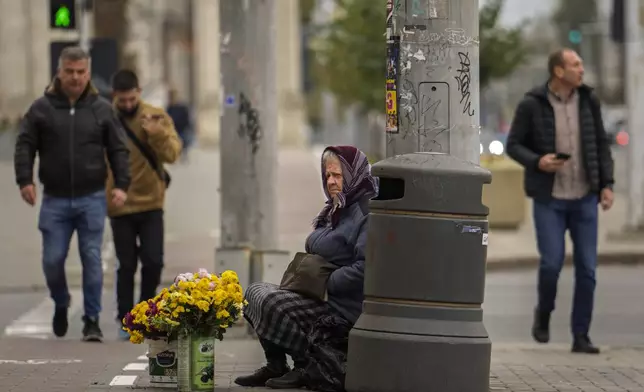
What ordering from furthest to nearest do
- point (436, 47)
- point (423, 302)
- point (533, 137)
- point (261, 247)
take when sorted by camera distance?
point (261, 247) → point (533, 137) → point (436, 47) → point (423, 302)

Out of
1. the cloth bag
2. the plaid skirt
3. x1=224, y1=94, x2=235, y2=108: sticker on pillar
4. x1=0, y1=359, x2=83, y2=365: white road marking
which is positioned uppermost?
x1=224, y1=94, x2=235, y2=108: sticker on pillar

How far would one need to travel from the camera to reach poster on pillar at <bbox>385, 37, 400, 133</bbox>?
8086 millimetres

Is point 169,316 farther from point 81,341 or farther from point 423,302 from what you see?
point 81,341

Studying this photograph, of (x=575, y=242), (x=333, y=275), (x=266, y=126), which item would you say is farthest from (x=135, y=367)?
(x=575, y=242)

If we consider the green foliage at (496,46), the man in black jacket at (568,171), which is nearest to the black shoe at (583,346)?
the man in black jacket at (568,171)

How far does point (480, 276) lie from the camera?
7.64m

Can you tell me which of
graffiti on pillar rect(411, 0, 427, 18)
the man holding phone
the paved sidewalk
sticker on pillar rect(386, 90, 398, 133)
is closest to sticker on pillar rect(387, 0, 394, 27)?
graffiti on pillar rect(411, 0, 427, 18)

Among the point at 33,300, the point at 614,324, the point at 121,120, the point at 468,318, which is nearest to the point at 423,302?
the point at 468,318

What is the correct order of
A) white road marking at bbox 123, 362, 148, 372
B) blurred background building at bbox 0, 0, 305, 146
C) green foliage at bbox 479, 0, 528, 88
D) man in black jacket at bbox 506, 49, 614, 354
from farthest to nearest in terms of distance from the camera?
1. blurred background building at bbox 0, 0, 305, 146
2. green foliage at bbox 479, 0, 528, 88
3. man in black jacket at bbox 506, 49, 614, 354
4. white road marking at bbox 123, 362, 148, 372

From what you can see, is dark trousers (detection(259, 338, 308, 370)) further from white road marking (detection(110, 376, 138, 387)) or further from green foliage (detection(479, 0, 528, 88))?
green foliage (detection(479, 0, 528, 88))

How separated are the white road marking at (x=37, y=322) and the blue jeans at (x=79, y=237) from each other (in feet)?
1.91

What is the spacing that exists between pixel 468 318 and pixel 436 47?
4.32 ft

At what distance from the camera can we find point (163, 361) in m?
8.29

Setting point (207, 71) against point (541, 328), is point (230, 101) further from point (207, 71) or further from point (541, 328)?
point (207, 71)
